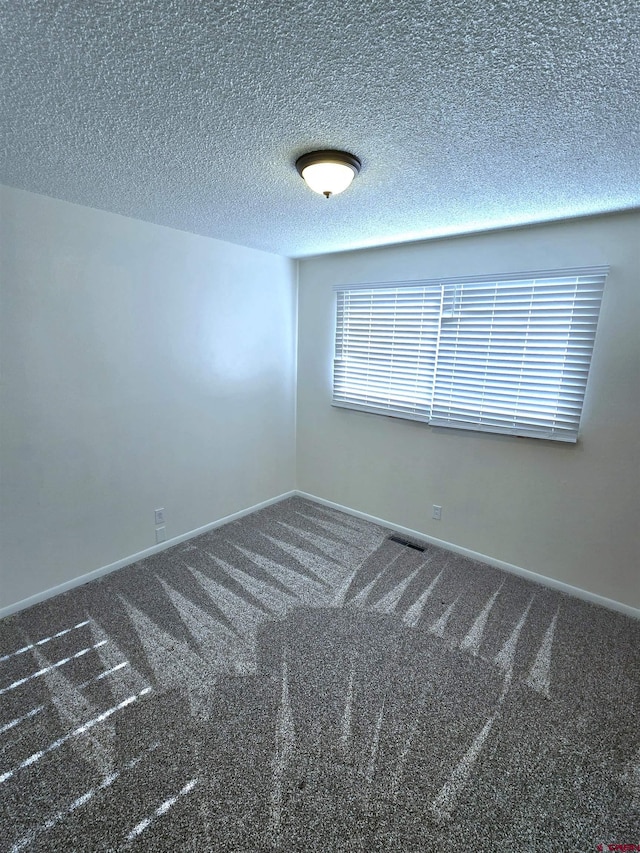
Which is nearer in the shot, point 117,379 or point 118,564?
point 117,379

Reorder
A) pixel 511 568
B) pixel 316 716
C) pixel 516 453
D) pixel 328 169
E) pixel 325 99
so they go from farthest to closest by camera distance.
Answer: pixel 511 568, pixel 516 453, pixel 316 716, pixel 328 169, pixel 325 99

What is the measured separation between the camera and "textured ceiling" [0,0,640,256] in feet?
2.86

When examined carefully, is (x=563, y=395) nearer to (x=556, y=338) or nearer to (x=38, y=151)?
(x=556, y=338)

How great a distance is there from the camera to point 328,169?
1.55 m

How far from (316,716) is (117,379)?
2255mm

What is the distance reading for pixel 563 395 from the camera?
7.89 feet

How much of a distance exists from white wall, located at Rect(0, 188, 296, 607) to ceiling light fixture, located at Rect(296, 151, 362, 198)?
4.78 feet

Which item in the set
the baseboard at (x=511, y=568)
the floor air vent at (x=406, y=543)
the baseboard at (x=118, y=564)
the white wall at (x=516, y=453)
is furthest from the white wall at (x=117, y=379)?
the floor air vent at (x=406, y=543)

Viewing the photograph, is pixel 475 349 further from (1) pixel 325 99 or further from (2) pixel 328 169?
(1) pixel 325 99

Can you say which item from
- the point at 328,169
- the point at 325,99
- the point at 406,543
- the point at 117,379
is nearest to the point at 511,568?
the point at 406,543

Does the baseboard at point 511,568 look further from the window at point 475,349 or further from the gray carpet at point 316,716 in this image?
the window at point 475,349

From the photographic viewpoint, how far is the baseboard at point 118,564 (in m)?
2.27

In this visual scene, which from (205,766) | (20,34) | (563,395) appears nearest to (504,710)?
(205,766)

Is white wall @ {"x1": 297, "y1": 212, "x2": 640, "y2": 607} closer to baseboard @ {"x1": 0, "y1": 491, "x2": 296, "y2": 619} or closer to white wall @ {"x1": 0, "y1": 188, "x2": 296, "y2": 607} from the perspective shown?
white wall @ {"x1": 0, "y1": 188, "x2": 296, "y2": 607}
